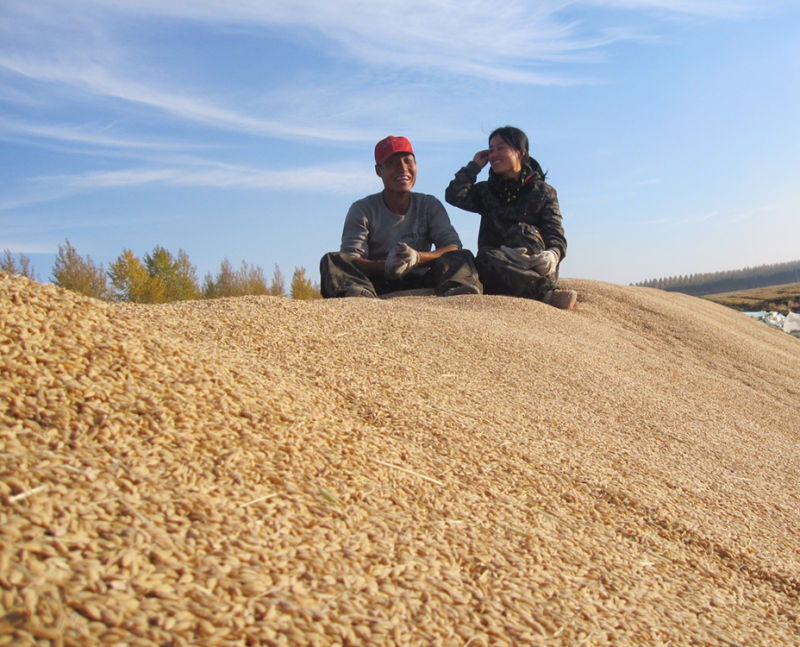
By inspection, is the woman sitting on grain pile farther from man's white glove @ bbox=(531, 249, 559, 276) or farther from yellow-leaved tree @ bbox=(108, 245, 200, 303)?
yellow-leaved tree @ bbox=(108, 245, 200, 303)

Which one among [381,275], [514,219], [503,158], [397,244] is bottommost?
[381,275]

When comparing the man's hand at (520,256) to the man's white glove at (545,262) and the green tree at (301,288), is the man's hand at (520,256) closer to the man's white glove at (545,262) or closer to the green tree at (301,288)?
the man's white glove at (545,262)

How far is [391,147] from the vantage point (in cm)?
458

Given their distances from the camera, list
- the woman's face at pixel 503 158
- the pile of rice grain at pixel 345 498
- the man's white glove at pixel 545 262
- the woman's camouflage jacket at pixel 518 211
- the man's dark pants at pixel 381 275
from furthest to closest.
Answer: the woman's camouflage jacket at pixel 518 211 → the woman's face at pixel 503 158 → the man's white glove at pixel 545 262 → the man's dark pants at pixel 381 275 → the pile of rice grain at pixel 345 498

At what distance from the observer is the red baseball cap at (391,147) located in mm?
4562

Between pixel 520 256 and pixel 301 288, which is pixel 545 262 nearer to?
pixel 520 256

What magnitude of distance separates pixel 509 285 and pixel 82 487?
12.3 ft

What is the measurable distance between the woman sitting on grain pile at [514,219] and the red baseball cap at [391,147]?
0.48 meters

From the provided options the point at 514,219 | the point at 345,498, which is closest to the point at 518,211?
the point at 514,219

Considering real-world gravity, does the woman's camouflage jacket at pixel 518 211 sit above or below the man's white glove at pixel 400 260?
above

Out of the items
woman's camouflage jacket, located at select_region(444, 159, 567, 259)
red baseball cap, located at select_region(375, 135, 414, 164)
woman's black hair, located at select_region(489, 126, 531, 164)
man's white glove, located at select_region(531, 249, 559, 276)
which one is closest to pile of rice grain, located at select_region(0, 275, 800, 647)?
man's white glove, located at select_region(531, 249, 559, 276)

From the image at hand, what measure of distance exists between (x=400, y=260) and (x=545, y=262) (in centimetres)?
107

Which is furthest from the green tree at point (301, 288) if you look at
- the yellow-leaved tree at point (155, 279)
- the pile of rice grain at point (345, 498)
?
the pile of rice grain at point (345, 498)

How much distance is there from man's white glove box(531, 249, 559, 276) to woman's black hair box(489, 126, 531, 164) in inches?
31.1
